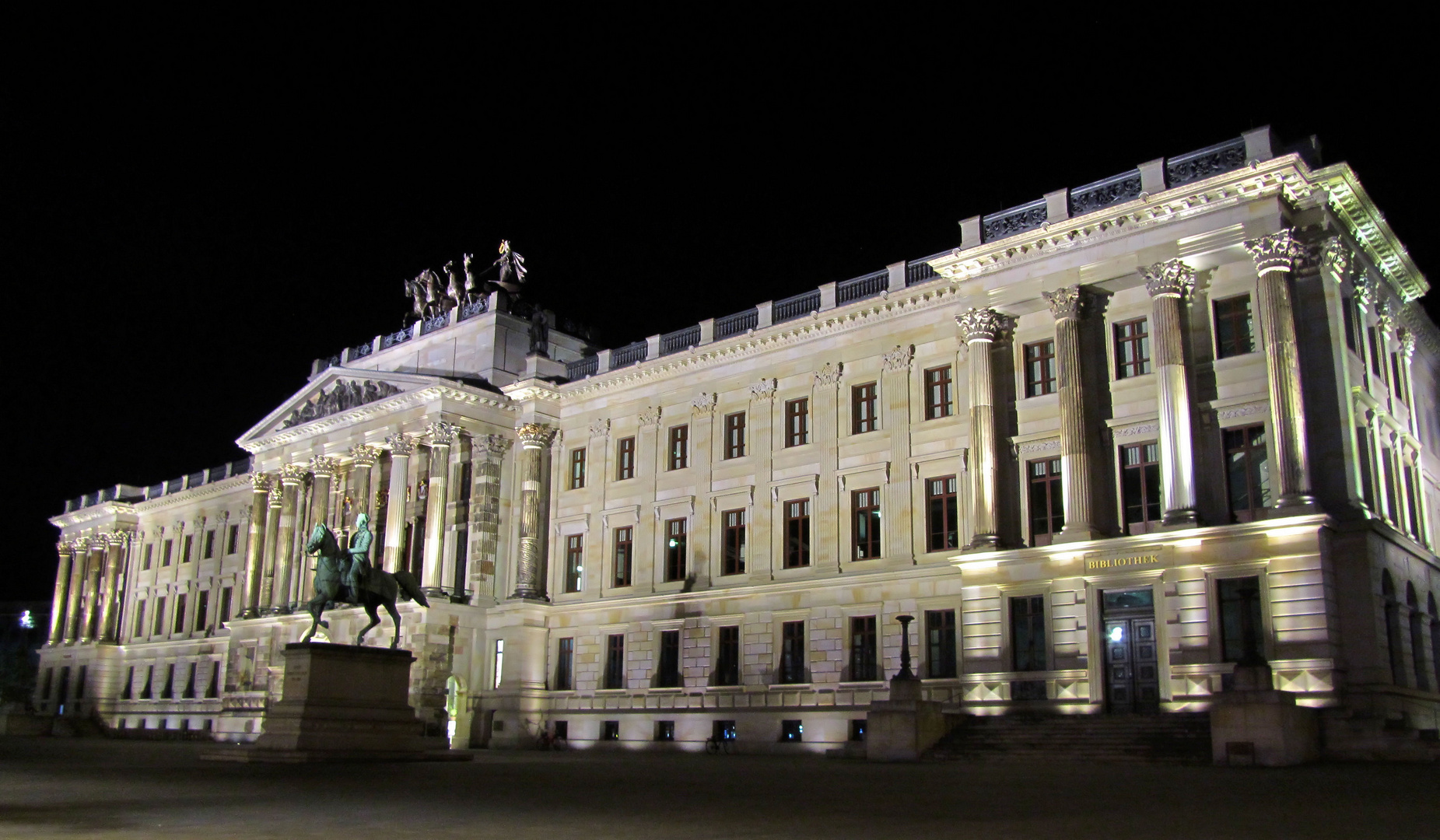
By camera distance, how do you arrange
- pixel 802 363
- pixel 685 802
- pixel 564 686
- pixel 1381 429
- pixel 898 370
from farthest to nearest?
pixel 564 686
pixel 802 363
pixel 898 370
pixel 1381 429
pixel 685 802

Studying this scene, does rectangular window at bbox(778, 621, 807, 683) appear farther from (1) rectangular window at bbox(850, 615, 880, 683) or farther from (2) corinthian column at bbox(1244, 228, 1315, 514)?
(2) corinthian column at bbox(1244, 228, 1315, 514)

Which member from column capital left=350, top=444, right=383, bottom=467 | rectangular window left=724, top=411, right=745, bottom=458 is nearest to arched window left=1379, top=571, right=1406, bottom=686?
rectangular window left=724, top=411, right=745, bottom=458

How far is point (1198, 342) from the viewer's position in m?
32.3

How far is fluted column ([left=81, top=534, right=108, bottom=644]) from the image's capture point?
253 ft

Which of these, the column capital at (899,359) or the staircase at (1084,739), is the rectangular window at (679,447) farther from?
the staircase at (1084,739)

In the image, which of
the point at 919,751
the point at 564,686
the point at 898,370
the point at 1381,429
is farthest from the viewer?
the point at 564,686

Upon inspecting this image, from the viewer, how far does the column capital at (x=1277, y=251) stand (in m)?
30.1

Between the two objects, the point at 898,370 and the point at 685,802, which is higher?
the point at 898,370

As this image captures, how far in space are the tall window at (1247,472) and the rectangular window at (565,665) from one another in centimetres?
2597

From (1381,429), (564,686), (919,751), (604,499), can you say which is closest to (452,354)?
(604,499)

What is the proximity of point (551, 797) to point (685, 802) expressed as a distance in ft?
6.68

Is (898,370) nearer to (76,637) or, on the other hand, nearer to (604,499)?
(604,499)

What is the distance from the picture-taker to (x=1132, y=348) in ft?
111

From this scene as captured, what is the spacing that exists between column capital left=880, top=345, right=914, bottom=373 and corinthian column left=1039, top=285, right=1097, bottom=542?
18.8 feet
